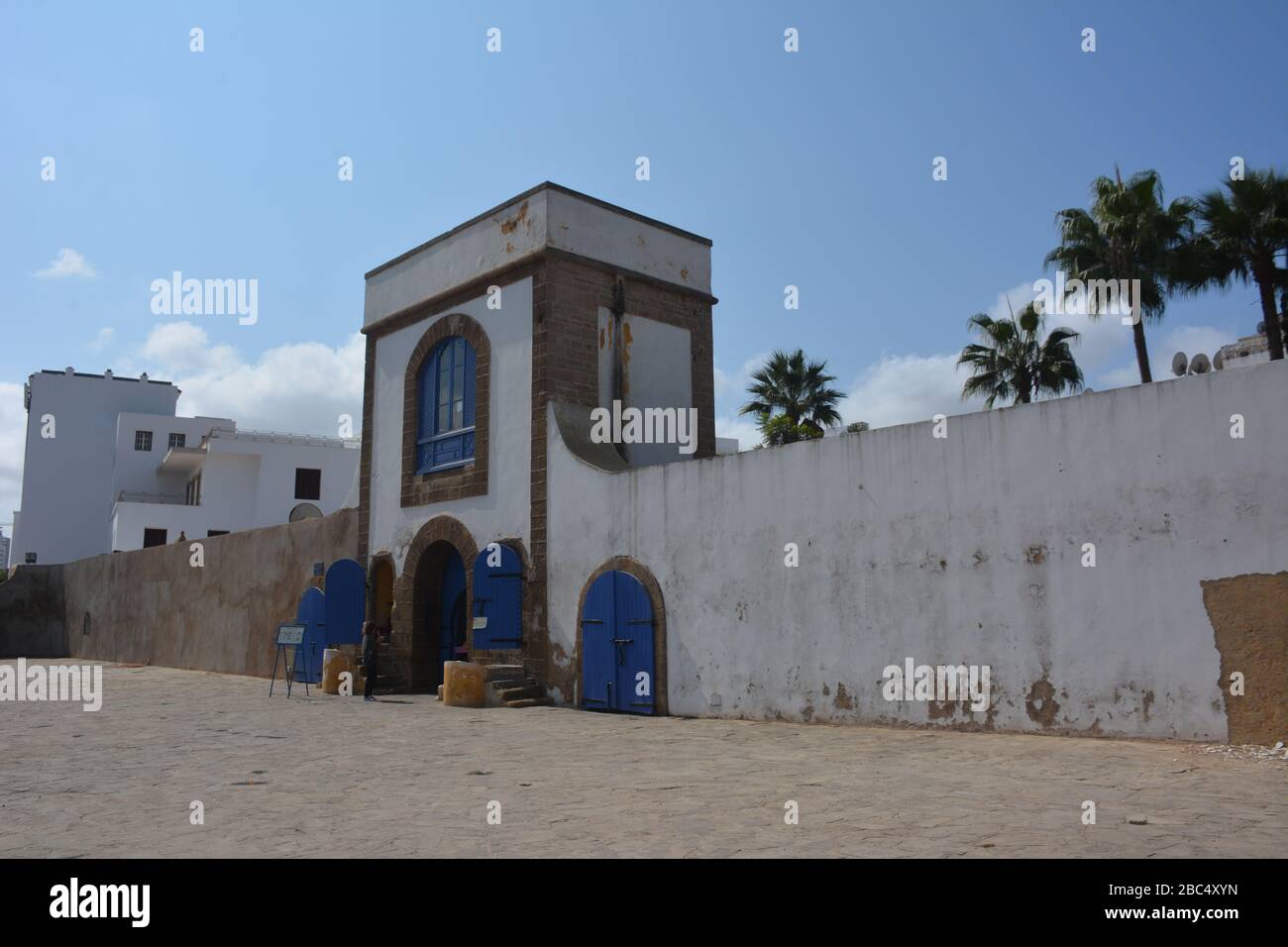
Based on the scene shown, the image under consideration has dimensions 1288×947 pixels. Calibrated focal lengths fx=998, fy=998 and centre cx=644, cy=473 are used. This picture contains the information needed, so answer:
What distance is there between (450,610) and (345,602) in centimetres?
208

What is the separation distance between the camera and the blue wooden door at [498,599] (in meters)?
14.6

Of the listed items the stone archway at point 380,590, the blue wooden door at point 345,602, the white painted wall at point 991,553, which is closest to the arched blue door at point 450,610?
the stone archway at point 380,590

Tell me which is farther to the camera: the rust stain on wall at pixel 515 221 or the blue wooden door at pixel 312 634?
the blue wooden door at pixel 312 634

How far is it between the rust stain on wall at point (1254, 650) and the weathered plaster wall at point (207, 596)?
14353mm

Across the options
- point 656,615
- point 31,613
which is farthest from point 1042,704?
point 31,613

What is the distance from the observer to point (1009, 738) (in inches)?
358

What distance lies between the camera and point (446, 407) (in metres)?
16.7

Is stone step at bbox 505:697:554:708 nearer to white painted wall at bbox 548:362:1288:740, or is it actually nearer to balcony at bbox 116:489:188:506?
white painted wall at bbox 548:362:1288:740

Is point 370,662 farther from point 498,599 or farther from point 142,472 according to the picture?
point 142,472

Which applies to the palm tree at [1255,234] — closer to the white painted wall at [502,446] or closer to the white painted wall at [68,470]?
the white painted wall at [502,446]

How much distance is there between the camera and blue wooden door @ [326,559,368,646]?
1708 cm

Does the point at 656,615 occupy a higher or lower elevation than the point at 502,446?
lower

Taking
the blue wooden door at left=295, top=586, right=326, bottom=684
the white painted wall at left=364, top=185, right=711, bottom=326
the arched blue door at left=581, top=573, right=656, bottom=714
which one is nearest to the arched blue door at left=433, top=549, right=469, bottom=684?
the blue wooden door at left=295, top=586, right=326, bottom=684
